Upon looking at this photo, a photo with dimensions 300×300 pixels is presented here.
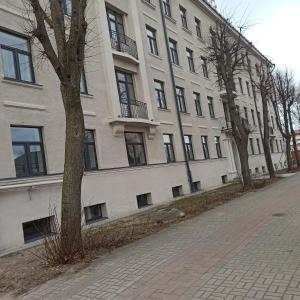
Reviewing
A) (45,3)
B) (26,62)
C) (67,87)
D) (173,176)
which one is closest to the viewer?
(67,87)

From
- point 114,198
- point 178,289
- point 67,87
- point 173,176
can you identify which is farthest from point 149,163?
point 178,289

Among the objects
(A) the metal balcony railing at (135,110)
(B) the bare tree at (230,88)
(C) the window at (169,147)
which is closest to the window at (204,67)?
(B) the bare tree at (230,88)

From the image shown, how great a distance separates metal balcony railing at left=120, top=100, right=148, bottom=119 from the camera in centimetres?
1861

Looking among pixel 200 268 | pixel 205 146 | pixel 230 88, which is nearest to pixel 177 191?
pixel 205 146

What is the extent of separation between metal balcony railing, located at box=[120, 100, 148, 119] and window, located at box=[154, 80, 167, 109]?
2.37 metres

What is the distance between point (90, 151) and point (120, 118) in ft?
7.20

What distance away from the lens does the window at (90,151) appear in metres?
15.8

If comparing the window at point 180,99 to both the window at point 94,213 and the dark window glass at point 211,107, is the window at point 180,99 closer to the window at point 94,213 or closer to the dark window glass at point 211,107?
the dark window glass at point 211,107

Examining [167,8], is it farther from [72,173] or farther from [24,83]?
[72,173]

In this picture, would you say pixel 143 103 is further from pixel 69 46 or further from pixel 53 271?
pixel 53 271

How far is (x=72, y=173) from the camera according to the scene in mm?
8430

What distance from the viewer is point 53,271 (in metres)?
7.39

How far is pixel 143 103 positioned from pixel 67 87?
11.7 m

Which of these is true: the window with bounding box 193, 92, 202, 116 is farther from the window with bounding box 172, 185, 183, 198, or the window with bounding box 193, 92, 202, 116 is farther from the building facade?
the window with bounding box 172, 185, 183, 198
